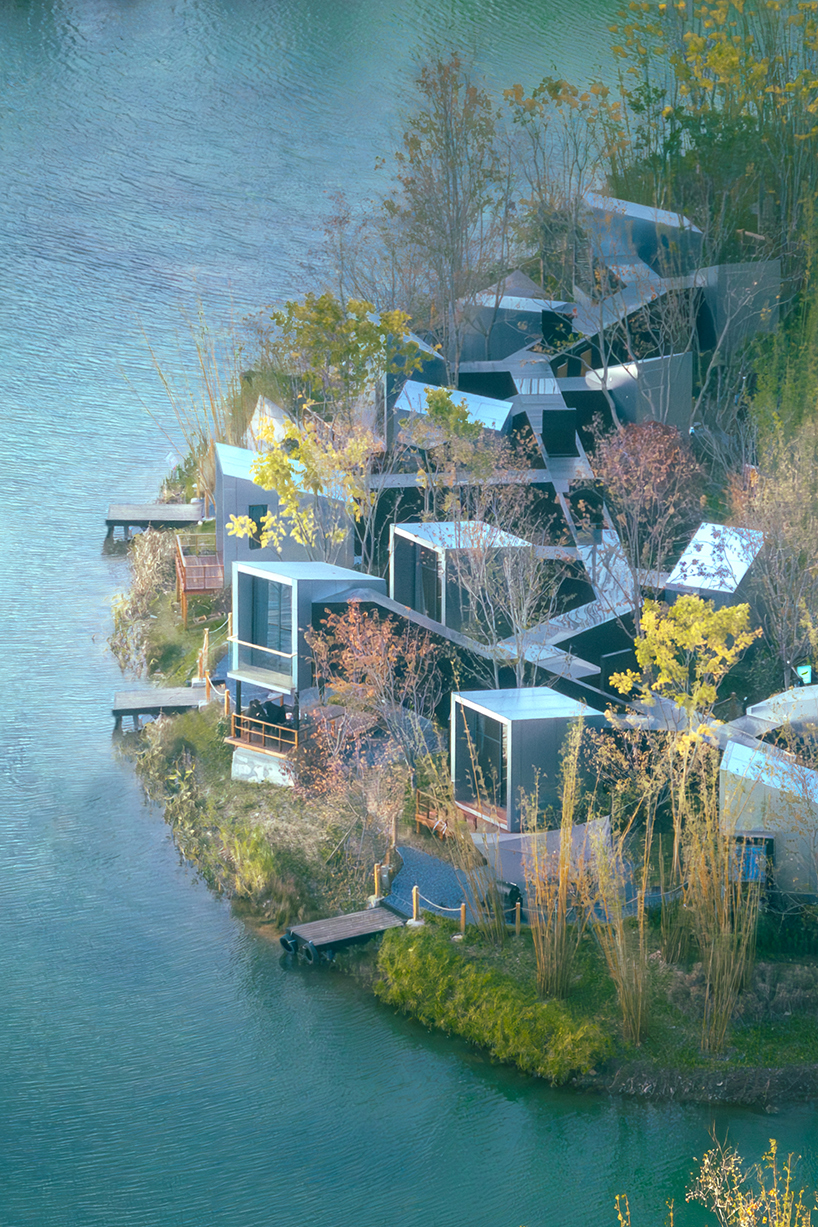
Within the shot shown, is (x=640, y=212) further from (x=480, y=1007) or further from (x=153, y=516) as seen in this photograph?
(x=480, y=1007)

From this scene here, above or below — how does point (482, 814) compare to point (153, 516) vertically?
below

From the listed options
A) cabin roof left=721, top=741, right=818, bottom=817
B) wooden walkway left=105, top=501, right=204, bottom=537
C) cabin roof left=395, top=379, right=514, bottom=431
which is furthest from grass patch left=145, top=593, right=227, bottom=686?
cabin roof left=721, top=741, right=818, bottom=817

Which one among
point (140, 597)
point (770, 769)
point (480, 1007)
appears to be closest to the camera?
point (480, 1007)

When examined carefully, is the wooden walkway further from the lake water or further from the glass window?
the glass window

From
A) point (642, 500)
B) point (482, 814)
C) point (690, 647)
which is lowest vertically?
point (482, 814)

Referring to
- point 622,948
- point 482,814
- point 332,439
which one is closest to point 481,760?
point 482,814

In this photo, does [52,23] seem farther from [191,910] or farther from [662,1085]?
[662,1085]
